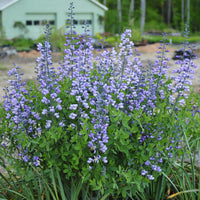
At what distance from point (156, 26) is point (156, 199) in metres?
34.9

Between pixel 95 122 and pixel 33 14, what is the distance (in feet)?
68.2

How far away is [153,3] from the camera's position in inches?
1718

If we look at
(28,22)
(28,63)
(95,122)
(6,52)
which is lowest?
(28,63)

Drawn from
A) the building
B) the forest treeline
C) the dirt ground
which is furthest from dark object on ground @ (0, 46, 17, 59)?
the forest treeline

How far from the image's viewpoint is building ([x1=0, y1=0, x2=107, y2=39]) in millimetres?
20516

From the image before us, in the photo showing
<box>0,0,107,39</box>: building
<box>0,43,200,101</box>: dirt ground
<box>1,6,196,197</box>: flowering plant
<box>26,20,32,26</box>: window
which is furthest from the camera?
<box>26,20,32,26</box>: window

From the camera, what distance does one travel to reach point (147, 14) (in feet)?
128

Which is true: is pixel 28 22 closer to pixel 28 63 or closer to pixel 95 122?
pixel 28 63

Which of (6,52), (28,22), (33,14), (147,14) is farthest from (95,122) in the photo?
(147,14)

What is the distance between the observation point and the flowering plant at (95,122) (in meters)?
2.29

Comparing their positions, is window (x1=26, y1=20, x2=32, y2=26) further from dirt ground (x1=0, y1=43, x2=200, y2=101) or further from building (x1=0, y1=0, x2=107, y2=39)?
dirt ground (x1=0, y1=43, x2=200, y2=101)

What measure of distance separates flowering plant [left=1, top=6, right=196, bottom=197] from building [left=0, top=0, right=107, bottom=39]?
718 inches

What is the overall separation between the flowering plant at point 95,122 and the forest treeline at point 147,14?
21.5 m

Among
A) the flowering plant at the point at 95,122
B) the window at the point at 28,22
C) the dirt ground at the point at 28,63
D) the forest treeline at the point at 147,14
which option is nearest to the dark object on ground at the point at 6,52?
the dirt ground at the point at 28,63
